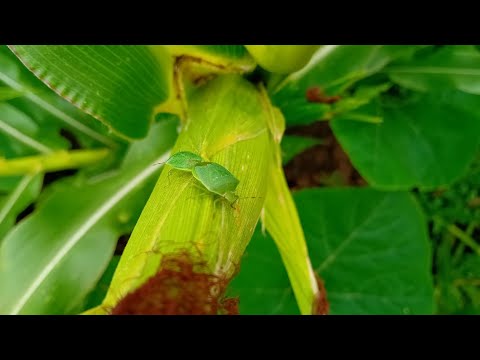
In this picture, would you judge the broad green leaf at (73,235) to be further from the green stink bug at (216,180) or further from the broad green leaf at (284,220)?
the green stink bug at (216,180)

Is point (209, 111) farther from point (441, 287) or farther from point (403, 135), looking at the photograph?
point (441, 287)

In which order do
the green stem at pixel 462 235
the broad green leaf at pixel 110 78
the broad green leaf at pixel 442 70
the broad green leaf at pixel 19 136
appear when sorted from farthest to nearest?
the green stem at pixel 462 235 < the broad green leaf at pixel 442 70 < the broad green leaf at pixel 19 136 < the broad green leaf at pixel 110 78

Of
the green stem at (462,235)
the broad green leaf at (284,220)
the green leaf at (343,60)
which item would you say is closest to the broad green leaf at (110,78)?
the broad green leaf at (284,220)

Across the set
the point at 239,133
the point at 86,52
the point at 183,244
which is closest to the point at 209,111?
the point at 239,133

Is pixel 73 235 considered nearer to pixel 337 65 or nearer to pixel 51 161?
pixel 51 161

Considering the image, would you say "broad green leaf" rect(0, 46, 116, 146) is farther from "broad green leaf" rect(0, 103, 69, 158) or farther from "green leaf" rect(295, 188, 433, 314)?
"green leaf" rect(295, 188, 433, 314)

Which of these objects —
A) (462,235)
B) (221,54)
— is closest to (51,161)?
(221,54)

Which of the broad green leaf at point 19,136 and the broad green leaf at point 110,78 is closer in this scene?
the broad green leaf at point 110,78
